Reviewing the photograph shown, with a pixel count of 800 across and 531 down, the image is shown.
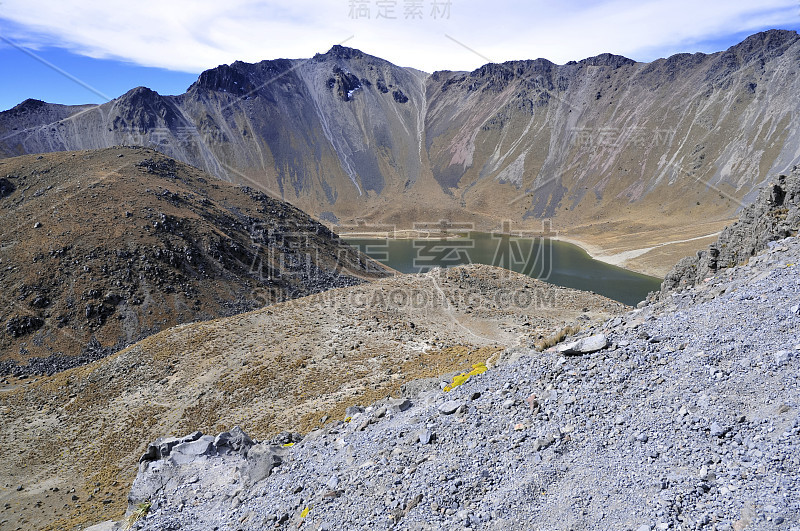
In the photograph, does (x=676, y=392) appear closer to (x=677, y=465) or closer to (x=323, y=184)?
(x=677, y=465)

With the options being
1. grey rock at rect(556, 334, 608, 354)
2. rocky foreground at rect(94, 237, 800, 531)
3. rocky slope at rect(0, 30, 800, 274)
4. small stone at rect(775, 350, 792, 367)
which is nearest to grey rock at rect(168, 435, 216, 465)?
rocky foreground at rect(94, 237, 800, 531)

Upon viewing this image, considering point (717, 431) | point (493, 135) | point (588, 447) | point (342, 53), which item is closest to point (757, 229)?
point (717, 431)

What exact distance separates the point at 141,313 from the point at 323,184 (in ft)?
365

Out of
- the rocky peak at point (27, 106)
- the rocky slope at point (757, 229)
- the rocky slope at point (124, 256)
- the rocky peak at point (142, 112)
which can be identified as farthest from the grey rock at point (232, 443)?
the rocky peak at point (27, 106)

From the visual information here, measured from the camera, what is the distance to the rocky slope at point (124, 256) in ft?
105

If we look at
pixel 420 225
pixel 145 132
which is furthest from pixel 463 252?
pixel 145 132

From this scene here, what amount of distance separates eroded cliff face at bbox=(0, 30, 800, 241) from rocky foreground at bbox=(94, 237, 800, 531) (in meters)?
84.8

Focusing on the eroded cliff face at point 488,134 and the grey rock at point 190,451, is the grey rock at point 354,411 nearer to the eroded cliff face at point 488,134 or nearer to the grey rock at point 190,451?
the grey rock at point 190,451

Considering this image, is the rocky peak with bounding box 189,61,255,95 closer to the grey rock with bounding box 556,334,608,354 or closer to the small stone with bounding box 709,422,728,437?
the grey rock with bounding box 556,334,608,354

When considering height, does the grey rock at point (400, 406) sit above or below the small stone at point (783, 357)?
below

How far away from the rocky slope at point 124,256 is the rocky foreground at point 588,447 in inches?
998

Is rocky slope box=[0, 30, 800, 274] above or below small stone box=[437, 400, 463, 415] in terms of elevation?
above

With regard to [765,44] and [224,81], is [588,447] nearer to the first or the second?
[765,44]

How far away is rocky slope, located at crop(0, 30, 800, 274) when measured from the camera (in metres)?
104
